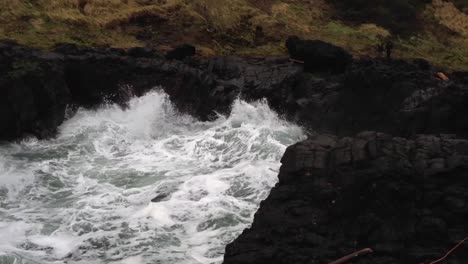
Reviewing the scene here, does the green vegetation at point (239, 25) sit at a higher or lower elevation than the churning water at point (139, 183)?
higher

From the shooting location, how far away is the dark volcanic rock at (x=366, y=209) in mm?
8344

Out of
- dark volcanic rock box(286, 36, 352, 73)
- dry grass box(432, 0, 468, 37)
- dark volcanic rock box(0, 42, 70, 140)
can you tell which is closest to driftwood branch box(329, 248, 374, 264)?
dark volcanic rock box(0, 42, 70, 140)

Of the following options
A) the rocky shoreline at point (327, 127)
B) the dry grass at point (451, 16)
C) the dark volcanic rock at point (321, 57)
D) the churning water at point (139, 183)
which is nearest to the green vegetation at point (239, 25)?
the dry grass at point (451, 16)

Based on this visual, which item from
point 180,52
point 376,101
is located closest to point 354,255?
point 376,101

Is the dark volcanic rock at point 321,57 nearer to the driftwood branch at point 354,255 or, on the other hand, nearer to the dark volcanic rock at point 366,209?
the dark volcanic rock at point 366,209

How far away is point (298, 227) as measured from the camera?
344 inches

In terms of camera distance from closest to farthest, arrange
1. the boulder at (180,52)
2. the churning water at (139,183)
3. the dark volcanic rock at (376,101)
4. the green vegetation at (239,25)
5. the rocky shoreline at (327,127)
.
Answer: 1. the rocky shoreline at (327,127)
2. the churning water at (139,183)
3. the dark volcanic rock at (376,101)
4. the boulder at (180,52)
5. the green vegetation at (239,25)

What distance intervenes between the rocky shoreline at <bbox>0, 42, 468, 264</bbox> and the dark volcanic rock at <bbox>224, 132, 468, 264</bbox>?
0.02m

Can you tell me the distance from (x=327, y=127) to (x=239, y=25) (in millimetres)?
8533

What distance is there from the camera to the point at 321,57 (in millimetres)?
19406

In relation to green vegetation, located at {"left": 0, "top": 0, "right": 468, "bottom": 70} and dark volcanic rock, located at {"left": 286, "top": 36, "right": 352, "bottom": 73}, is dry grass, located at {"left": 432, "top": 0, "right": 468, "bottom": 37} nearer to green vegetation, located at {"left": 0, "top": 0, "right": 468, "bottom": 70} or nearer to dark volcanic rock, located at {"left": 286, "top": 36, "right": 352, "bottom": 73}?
green vegetation, located at {"left": 0, "top": 0, "right": 468, "bottom": 70}

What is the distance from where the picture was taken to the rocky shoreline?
8.51m

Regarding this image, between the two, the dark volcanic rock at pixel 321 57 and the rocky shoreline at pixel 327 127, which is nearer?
the rocky shoreline at pixel 327 127

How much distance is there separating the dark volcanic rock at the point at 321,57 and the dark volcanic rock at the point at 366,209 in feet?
33.3
